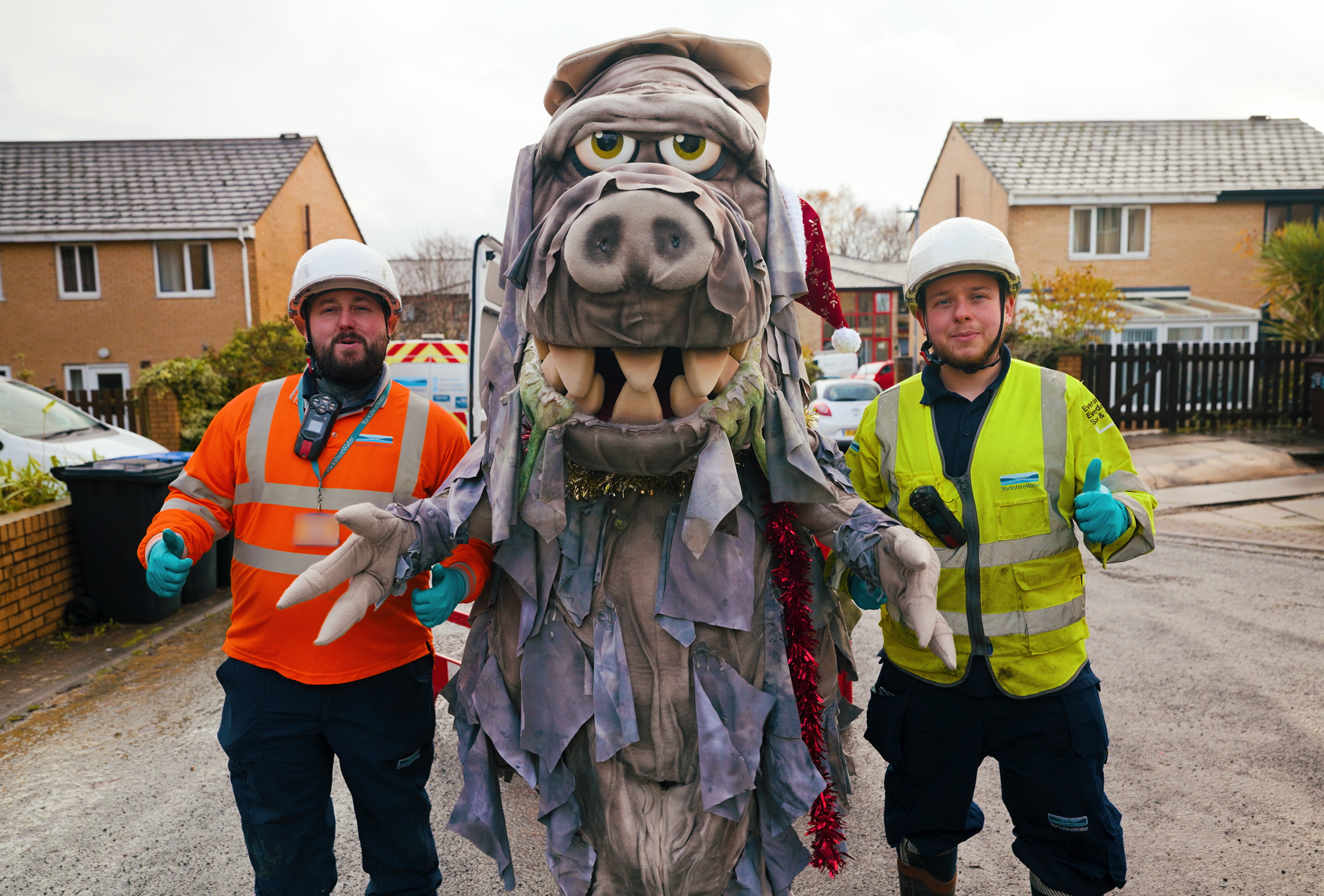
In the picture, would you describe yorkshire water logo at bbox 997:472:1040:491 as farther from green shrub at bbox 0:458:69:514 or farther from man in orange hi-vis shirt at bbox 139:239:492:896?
green shrub at bbox 0:458:69:514

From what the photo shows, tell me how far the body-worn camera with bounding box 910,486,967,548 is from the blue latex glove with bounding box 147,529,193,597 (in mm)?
1966

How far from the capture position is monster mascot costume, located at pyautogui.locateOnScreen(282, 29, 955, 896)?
5.82 ft

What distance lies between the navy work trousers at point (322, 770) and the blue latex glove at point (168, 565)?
0.28m

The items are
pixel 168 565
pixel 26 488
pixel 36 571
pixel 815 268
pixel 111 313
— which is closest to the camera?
pixel 168 565

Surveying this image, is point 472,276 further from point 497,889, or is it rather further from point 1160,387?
point 1160,387

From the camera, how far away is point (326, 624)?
183 cm

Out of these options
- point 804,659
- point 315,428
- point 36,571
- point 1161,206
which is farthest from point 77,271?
point 1161,206

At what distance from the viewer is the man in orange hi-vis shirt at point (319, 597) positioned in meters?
2.36

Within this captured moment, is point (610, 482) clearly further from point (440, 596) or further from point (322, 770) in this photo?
point (322, 770)

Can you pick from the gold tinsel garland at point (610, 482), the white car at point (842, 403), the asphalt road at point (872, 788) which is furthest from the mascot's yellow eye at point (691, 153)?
the white car at point (842, 403)

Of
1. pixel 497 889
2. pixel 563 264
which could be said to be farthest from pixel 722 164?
pixel 497 889

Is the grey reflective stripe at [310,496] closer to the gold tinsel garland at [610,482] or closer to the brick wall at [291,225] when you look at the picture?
the gold tinsel garland at [610,482]

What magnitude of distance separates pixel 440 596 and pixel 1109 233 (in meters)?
22.1

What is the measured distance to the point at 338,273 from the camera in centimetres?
254
